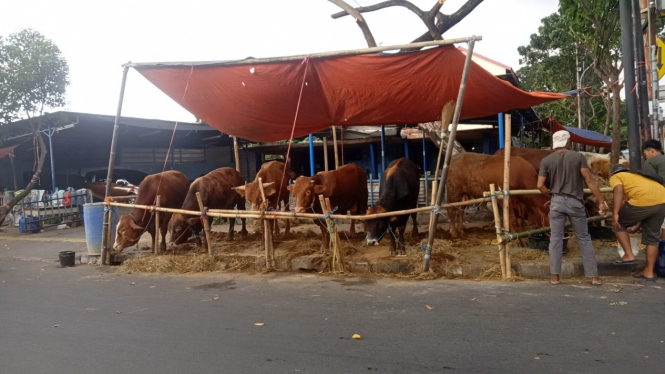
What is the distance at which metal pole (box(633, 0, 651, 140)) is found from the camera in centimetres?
736

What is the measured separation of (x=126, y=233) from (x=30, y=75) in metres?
9.41

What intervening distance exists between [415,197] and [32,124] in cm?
1423

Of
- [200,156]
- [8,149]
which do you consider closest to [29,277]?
[8,149]

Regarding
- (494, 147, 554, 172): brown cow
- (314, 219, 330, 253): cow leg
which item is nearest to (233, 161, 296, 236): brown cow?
(314, 219, 330, 253): cow leg

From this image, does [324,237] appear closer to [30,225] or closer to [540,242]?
[540,242]

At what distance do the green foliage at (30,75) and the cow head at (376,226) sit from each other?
13.6 m

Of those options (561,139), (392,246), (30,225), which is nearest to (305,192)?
(392,246)

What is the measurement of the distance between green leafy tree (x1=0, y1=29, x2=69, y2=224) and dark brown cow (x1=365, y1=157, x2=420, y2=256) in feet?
44.0

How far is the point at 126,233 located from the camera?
9.62 meters

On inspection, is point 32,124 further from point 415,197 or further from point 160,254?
point 415,197

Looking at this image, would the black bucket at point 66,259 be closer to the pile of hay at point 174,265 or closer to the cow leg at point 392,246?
the pile of hay at point 174,265

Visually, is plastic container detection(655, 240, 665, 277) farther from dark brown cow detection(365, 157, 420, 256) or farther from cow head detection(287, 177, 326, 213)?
cow head detection(287, 177, 326, 213)

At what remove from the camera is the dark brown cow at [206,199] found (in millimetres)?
9719

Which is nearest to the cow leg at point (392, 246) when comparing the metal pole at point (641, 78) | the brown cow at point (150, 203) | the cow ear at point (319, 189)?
the cow ear at point (319, 189)
